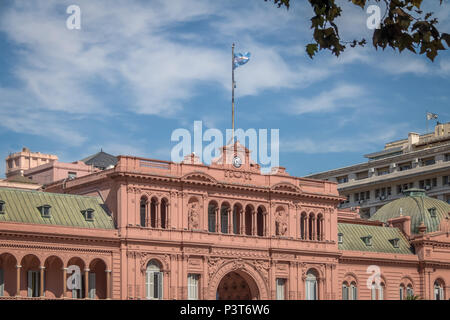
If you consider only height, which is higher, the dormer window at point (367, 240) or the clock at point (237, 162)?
the clock at point (237, 162)

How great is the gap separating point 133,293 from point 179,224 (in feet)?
25.5

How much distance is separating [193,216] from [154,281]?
6925mm

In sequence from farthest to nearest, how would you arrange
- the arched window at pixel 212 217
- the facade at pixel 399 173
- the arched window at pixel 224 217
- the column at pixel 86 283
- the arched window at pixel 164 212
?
the facade at pixel 399 173 < the arched window at pixel 224 217 < the arched window at pixel 212 217 < the arched window at pixel 164 212 < the column at pixel 86 283

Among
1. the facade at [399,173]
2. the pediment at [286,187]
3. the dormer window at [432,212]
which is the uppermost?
the facade at [399,173]

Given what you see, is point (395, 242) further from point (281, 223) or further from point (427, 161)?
point (427, 161)

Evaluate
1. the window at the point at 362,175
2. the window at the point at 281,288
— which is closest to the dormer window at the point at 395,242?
the window at the point at 281,288

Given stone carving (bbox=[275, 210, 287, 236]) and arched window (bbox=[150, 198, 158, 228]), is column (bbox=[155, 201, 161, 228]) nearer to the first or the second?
arched window (bbox=[150, 198, 158, 228])

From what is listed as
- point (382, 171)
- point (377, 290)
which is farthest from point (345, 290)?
point (382, 171)

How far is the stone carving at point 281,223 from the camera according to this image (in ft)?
303

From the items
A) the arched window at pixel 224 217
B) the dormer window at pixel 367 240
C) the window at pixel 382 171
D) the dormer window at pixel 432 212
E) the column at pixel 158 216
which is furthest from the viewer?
the window at pixel 382 171

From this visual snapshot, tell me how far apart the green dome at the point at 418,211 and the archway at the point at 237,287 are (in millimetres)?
27547

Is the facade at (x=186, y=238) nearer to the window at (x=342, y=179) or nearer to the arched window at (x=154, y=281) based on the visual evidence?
the arched window at (x=154, y=281)

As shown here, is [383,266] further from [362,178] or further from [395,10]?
[395,10]

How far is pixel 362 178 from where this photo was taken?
546 ft
